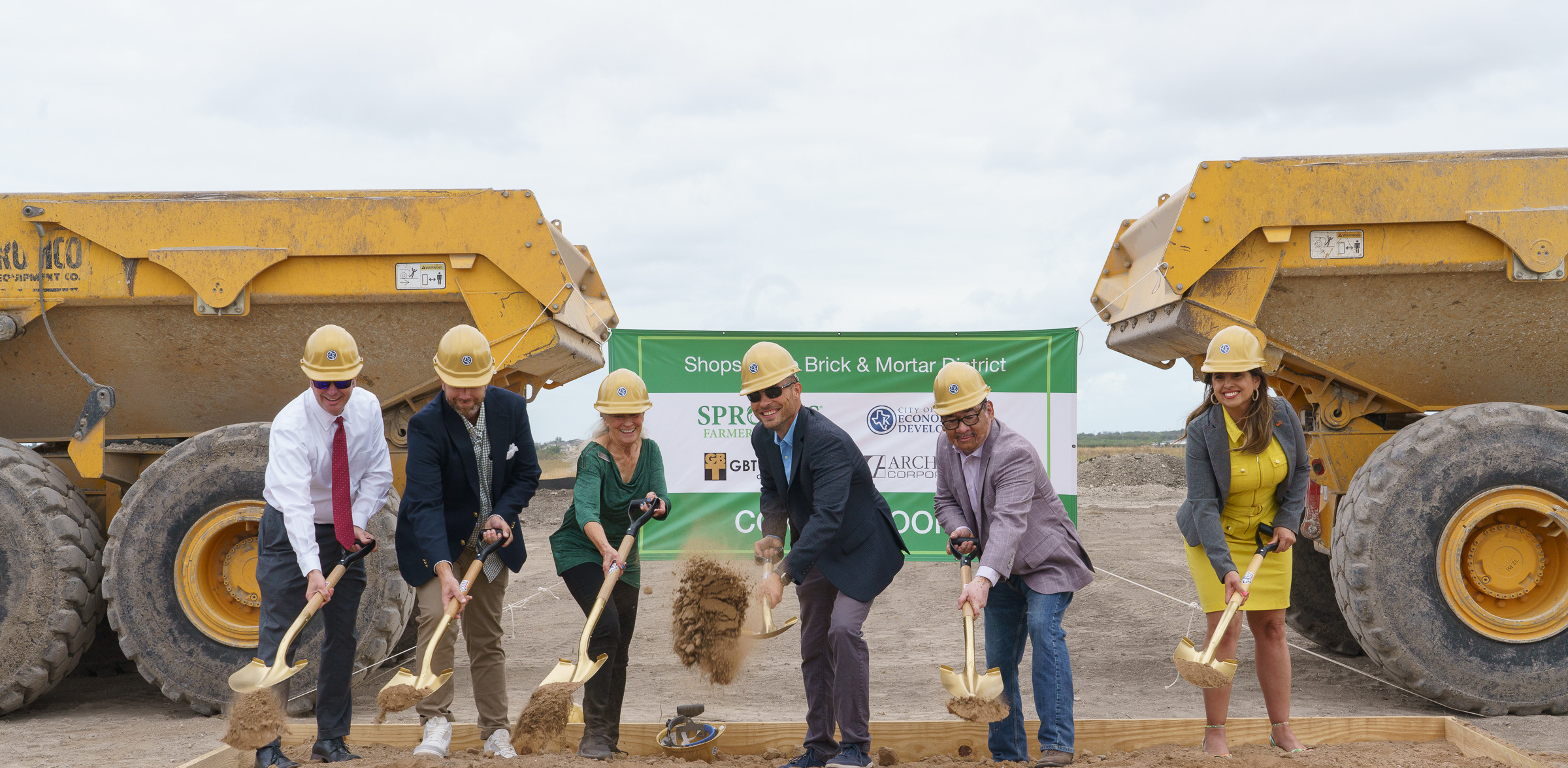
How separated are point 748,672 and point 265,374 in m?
3.76

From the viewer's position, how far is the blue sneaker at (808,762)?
15.8 ft

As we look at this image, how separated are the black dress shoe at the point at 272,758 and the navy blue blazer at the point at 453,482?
2.89 ft

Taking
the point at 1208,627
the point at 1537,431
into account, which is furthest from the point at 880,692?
the point at 1537,431

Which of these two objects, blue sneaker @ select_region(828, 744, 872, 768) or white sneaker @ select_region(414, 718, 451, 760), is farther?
white sneaker @ select_region(414, 718, 451, 760)

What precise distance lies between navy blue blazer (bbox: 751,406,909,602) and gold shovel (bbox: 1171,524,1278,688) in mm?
1270

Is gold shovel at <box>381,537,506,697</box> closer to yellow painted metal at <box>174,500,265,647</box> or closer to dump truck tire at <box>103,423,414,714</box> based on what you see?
dump truck tire at <box>103,423,414,714</box>

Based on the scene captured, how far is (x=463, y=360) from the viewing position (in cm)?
492

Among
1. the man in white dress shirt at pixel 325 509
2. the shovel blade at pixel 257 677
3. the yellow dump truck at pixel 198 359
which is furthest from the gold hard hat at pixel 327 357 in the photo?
the yellow dump truck at pixel 198 359

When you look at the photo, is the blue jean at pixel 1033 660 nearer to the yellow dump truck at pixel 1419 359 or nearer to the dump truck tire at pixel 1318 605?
the yellow dump truck at pixel 1419 359

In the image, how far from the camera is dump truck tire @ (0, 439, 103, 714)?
252 inches

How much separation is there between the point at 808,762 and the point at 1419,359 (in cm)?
464

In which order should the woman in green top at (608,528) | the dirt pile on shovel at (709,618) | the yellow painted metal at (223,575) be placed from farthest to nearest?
the yellow painted metal at (223,575) → the dirt pile on shovel at (709,618) → the woman in green top at (608,528)

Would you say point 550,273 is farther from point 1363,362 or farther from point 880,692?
point 1363,362

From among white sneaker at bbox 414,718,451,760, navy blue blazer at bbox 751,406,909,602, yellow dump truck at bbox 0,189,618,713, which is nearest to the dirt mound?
yellow dump truck at bbox 0,189,618,713
